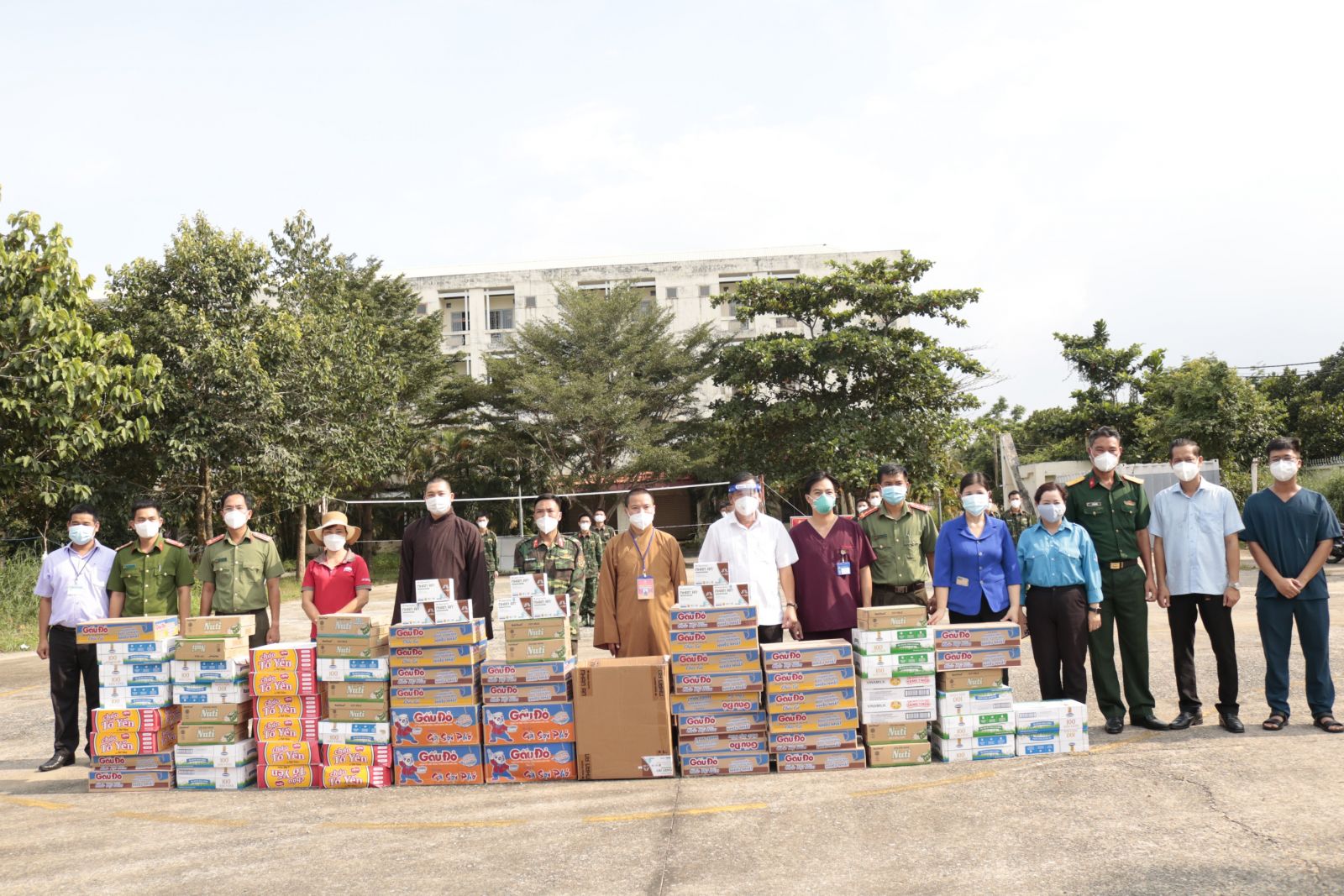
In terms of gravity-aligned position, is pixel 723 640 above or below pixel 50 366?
below

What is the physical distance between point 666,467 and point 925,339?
8431 millimetres

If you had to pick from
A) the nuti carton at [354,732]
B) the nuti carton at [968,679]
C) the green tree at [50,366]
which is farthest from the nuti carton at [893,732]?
the green tree at [50,366]

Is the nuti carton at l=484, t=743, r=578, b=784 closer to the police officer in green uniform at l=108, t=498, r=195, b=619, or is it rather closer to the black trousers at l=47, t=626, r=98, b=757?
the police officer in green uniform at l=108, t=498, r=195, b=619

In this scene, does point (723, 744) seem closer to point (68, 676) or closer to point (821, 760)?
point (821, 760)

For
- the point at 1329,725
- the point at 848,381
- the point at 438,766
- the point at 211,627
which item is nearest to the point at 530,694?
the point at 438,766

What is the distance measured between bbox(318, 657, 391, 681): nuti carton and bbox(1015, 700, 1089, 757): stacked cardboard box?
394 centimetres

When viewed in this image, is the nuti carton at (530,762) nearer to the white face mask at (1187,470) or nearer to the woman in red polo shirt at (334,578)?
the woman in red polo shirt at (334,578)

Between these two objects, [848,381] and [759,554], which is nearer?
[759,554]

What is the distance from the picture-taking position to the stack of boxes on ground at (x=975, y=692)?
6164mm

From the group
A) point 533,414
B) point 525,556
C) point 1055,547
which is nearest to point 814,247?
point 533,414

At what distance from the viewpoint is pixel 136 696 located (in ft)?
21.7

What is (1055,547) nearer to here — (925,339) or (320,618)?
(320,618)

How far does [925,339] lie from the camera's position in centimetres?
2616

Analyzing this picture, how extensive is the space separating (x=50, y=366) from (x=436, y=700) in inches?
335
